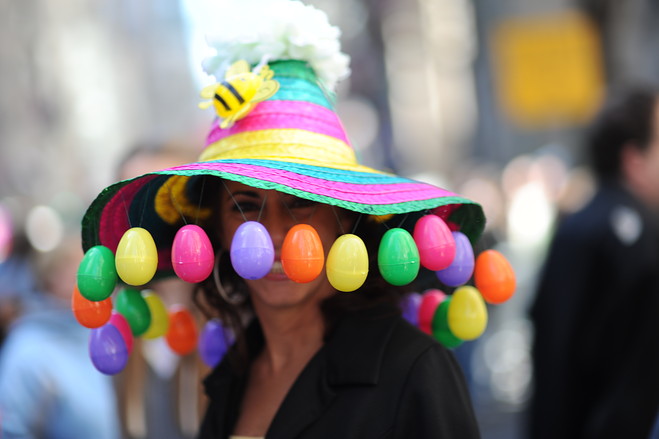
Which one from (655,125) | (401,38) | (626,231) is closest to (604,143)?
(655,125)

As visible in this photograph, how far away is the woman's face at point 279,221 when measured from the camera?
215 cm

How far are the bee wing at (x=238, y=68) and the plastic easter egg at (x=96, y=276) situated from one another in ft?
2.07

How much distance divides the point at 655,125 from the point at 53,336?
3079mm

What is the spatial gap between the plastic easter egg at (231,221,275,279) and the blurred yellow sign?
946 cm

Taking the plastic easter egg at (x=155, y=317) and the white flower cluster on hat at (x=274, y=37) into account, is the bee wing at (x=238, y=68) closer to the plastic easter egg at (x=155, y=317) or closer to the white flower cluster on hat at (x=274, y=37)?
the white flower cluster on hat at (x=274, y=37)

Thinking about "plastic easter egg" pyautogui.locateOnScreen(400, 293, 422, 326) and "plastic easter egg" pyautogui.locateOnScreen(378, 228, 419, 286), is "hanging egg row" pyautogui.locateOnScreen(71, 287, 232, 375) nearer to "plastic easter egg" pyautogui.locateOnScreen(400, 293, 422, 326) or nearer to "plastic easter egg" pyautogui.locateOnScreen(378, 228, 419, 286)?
"plastic easter egg" pyautogui.locateOnScreen(400, 293, 422, 326)

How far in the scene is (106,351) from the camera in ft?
7.52

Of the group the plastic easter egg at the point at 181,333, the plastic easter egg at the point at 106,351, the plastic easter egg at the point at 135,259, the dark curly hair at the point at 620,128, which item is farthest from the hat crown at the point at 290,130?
the dark curly hair at the point at 620,128

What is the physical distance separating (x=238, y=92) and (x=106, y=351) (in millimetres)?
857

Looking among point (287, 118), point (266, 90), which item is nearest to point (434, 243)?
point (287, 118)

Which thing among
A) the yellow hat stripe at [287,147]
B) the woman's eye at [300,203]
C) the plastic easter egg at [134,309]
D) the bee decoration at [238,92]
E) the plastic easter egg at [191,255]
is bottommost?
the plastic easter egg at [134,309]

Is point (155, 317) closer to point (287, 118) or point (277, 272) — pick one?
point (277, 272)

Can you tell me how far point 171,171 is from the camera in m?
1.93

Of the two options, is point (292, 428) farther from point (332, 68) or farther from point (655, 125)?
point (655, 125)
